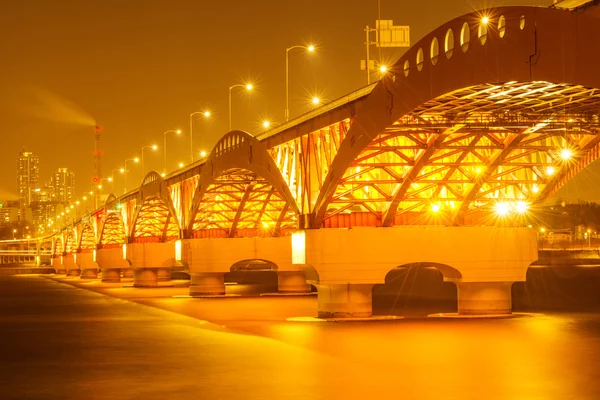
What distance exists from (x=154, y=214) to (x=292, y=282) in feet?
107

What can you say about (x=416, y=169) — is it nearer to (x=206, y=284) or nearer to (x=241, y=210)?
(x=241, y=210)

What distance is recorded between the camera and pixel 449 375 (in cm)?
3139

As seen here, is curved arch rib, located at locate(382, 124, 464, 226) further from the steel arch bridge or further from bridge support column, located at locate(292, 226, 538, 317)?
bridge support column, located at locate(292, 226, 538, 317)

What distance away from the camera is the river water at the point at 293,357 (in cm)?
2897

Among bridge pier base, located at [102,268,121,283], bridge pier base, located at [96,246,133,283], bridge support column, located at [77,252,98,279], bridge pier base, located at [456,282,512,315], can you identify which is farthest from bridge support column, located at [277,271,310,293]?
bridge support column, located at [77,252,98,279]

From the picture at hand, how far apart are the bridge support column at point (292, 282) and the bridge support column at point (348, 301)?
1605 inches

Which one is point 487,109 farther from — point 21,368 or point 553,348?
point 21,368

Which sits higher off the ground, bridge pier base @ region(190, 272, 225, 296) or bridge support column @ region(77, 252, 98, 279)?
bridge support column @ region(77, 252, 98, 279)

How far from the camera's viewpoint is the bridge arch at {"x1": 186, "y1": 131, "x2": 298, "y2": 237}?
66.0 meters

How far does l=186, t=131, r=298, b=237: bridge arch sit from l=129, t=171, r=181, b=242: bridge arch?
7.14 meters

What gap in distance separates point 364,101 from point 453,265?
9.51 m

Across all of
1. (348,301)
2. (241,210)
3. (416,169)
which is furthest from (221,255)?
(416,169)

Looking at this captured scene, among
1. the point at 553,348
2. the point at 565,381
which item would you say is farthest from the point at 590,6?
the point at 553,348

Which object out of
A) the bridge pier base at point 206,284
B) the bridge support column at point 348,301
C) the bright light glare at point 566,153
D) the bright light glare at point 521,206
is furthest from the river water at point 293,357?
the bridge pier base at point 206,284
